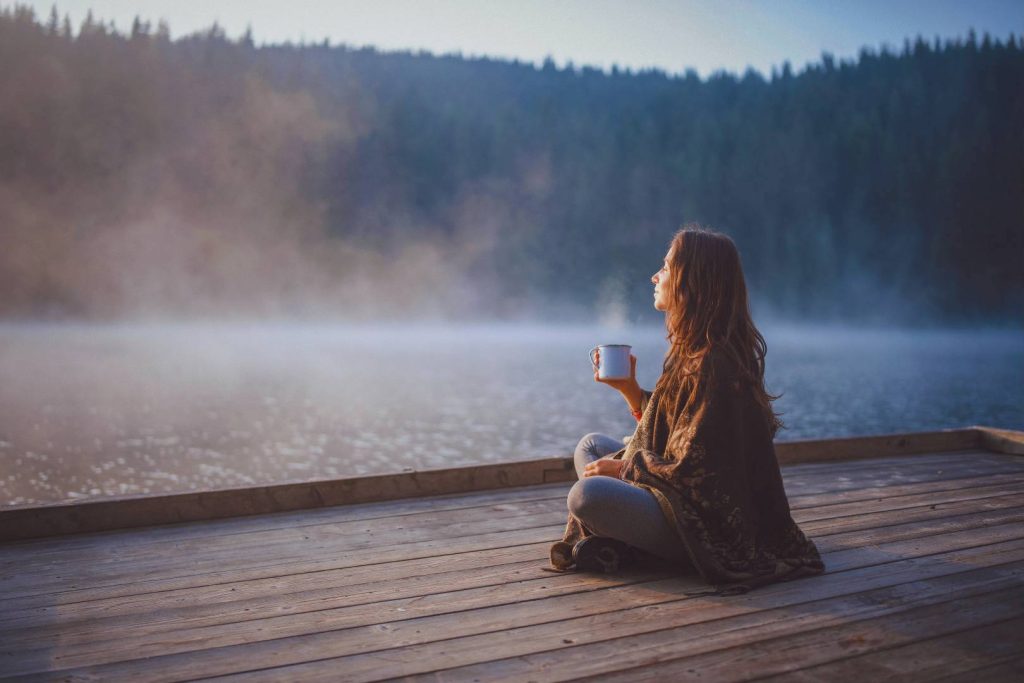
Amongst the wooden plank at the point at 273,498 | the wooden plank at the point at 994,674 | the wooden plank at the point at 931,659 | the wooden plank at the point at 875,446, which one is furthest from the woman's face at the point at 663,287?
the wooden plank at the point at 875,446

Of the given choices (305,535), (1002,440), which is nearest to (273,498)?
(305,535)

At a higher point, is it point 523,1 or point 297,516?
point 523,1

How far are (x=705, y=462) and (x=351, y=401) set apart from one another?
32179mm

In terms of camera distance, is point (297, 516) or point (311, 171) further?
point (311, 171)

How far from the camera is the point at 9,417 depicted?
28.7 metres

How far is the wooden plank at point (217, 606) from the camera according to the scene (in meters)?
2.08

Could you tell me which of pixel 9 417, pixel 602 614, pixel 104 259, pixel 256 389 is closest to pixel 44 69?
pixel 104 259

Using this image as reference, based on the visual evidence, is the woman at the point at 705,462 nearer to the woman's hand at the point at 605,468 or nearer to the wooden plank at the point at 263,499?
the woman's hand at the point at 605,468

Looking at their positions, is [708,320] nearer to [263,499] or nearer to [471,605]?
[471,605]

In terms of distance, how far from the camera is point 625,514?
2396 mm

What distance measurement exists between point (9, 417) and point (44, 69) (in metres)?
52.3

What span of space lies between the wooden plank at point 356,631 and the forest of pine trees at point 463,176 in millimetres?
63967

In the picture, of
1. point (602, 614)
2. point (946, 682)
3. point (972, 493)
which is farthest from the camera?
point (972, 493)

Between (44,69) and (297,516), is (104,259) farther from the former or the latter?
(297,516)
